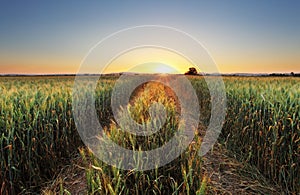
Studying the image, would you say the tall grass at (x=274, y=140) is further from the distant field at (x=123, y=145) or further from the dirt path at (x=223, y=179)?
the dirt path at (x=223, y=179)

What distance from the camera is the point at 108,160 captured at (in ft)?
9.82

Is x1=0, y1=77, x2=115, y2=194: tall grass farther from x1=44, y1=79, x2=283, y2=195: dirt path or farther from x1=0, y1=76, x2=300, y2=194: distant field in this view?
x1=44, y1=79, x2=283, y2=195: dirt path

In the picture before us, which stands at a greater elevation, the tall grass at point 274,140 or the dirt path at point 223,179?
the tall grass at point 274,140

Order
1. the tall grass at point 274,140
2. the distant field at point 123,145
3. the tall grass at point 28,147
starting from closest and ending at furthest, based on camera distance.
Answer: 1. the distant field at point 123,145
2. the tall grass at point 28,147
3. the tall grass at point 274,140

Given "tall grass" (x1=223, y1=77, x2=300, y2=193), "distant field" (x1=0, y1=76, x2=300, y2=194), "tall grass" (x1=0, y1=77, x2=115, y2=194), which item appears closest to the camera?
"distant field" (x1=0, y1=76, x2=300, y2=194)

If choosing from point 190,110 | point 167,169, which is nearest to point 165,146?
point 167,169

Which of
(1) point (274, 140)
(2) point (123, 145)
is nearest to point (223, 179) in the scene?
(1) point (274, 140)

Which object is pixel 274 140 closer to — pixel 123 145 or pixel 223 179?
pixel 223 179

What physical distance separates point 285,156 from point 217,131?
2.84m

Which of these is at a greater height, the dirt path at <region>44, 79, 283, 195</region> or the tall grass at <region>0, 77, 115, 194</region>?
the tall grass at <region>0, 77, 115, 194</region>

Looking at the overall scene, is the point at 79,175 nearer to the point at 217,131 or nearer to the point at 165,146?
the point at 165,146

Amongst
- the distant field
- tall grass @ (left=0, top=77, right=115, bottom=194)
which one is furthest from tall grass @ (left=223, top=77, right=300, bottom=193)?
tall grass @ (left=0, top=77, right=115, bottom=194)

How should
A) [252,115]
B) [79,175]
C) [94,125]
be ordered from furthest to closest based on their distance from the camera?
1. [94,125]
2. [252,115]
3. [79,175]

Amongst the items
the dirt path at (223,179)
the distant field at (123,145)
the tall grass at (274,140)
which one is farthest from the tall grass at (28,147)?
the tall grass at (274,140)
